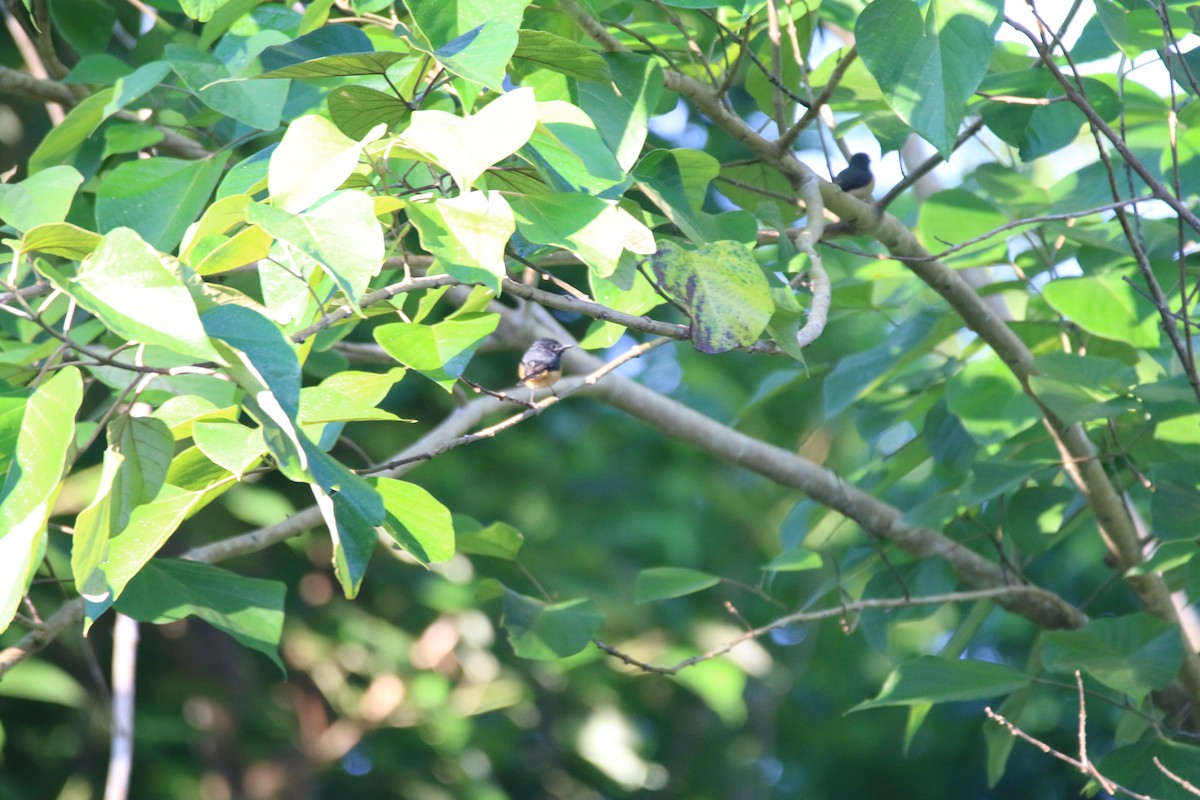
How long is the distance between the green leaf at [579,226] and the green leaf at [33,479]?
0.44 metres

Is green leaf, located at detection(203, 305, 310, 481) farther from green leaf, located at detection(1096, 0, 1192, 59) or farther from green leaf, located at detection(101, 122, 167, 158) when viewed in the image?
green leaf, located at detection(1096, 0, 1192, 59)

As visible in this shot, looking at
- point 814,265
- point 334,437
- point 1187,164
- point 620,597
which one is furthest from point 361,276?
point 620,597

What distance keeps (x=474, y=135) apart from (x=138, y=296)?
0.30 metres

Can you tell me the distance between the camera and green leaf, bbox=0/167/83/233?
118 cm

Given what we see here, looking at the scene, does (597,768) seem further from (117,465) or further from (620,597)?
(117,465)

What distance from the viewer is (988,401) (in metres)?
2.08

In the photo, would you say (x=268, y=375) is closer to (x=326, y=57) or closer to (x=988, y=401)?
(x=326, y=57)

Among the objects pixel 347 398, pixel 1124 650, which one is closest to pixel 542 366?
pixel 347 398

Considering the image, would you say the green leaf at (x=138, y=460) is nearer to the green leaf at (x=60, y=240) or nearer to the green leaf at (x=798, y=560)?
the green leaf at (x=60, y=240)

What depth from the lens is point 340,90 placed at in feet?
3.60

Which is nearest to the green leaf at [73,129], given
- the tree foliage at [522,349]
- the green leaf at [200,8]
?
the tree foliage at [522,349]

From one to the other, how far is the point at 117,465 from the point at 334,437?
47cm

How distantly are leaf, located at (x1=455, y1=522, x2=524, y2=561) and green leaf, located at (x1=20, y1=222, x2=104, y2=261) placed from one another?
111 cm

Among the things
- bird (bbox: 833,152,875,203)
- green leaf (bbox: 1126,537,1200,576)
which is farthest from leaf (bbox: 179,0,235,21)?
green leaf (bbox: 1126,537,1200,576)
